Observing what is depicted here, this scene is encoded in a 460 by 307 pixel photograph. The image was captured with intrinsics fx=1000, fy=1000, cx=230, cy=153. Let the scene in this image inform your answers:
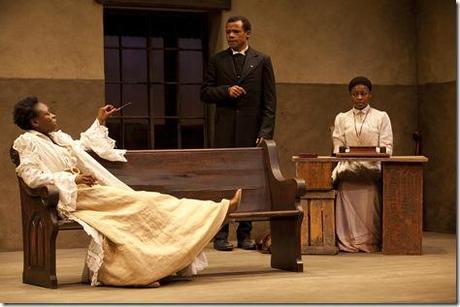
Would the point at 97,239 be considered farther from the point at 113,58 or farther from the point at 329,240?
the point at 113,58

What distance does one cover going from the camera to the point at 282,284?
592cm

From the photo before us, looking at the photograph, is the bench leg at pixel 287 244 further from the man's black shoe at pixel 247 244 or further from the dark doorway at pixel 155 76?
the dark doorway at pixel 155 76

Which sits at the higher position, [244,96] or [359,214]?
[244,96]

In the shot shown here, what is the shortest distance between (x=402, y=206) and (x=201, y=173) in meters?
1.76

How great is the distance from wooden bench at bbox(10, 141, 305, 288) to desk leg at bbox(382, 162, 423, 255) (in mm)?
1188

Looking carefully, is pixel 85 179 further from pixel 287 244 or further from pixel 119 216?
pixel 287 244

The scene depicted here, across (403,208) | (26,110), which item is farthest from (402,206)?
(26,110)

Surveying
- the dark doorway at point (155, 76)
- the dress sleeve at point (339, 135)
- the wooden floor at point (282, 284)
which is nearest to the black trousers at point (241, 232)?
the wooden floor at point (282, 284)

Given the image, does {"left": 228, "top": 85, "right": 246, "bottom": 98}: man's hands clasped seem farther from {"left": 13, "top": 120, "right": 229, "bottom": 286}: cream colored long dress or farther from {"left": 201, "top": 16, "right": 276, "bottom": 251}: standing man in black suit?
{"left": 13, "top": 120, "right": 229, "bottom": 286}: cream colored long dress

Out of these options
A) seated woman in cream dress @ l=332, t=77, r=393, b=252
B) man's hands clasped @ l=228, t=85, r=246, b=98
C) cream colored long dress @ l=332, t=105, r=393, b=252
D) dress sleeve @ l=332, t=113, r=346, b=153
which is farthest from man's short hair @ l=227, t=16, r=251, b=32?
cream colored long dress @ l=332, t=105, r=393, b=252

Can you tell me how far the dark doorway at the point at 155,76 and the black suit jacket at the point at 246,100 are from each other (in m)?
1.47

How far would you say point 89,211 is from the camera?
601 centimetres

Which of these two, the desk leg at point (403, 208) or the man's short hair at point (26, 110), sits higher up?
the man's short hair at point (26, 110)

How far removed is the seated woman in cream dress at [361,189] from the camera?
7.87 meters
